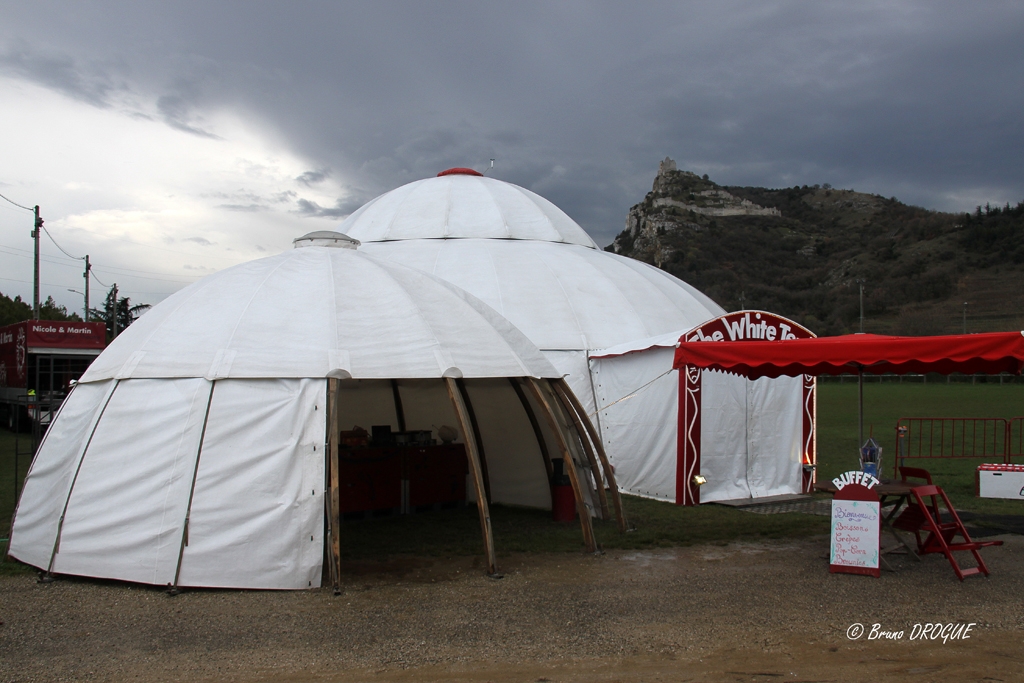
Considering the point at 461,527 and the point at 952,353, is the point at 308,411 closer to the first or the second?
the point at 461,527

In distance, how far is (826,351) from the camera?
27.0ft

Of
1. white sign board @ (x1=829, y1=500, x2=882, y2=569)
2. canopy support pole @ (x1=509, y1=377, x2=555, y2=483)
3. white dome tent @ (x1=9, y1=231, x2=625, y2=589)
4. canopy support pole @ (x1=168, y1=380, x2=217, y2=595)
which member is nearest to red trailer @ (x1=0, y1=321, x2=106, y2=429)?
white dome tent @ (x1=9, y1=231, x2=625, y2=589)

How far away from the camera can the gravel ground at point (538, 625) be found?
17.5ft

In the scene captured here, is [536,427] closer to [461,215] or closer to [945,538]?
[945,538]

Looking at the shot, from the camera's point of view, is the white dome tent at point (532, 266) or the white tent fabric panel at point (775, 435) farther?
the white dome tent at point (532, 266)

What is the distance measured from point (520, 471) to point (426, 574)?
13.7 ft

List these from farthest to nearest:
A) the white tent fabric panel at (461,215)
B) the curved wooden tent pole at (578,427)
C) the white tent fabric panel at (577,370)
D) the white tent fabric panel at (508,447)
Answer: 1. the white tent fabric panel at (461,215)
2. the white tent fabric panel at (577,370)
3. the white tent fabric panel at (508,447)
4. the curved wooden tent pole at (578,427)

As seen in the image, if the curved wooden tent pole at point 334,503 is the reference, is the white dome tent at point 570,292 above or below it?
above

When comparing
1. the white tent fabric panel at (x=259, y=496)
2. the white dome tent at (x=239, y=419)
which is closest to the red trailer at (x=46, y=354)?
the white dome tent at (x=239, y=419)

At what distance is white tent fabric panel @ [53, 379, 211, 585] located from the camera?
723 centimetres

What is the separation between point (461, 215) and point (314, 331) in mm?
9676

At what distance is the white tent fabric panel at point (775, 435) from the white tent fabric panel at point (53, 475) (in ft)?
30.1

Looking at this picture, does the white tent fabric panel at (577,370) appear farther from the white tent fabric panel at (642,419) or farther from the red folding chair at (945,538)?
the red folding chair at (945,538)

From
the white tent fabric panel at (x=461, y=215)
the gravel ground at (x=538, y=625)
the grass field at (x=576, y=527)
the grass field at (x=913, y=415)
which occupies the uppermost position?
the white tent fabric panel at (x=461, y=215)
